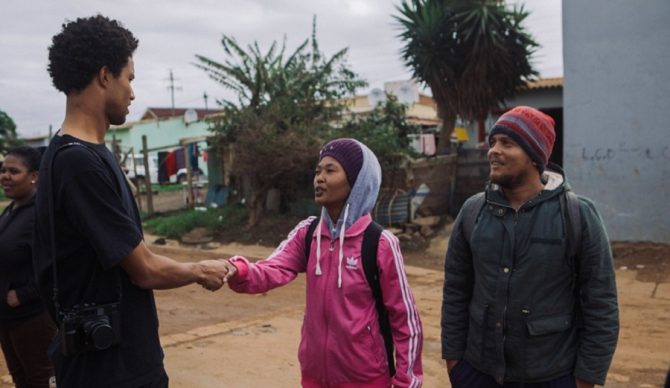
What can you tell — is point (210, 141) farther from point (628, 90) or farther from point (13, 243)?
point (13, 243)

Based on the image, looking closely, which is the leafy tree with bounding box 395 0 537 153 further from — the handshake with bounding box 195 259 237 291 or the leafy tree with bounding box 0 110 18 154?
the leafy tree with bounding box 0 110 18 154

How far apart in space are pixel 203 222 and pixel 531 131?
44.1 ft

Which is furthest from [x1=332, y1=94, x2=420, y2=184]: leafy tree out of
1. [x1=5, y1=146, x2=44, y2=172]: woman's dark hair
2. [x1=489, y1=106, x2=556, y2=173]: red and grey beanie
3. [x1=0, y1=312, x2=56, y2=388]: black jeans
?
[x1=489, y1=106, x2=556, y2=173]: red and grey beanie

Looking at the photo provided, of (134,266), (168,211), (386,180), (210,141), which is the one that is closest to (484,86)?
(386,180)

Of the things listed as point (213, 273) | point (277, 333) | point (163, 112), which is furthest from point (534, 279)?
point (163, 112)

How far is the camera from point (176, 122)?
38719 mm

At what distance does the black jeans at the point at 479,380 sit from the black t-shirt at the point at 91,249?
1369 mm

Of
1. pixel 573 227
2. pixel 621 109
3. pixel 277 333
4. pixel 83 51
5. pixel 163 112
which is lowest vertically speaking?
pixel 277 333

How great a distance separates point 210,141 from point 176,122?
22.3 metres

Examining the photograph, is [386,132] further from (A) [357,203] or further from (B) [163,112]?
(B) [163,112]

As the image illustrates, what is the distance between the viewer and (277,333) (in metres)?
6.46

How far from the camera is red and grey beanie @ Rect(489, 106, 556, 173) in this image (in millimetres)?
2746

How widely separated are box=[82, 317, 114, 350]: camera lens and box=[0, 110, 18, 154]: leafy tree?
1266 inches

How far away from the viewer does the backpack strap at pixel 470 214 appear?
2854 millimetres
